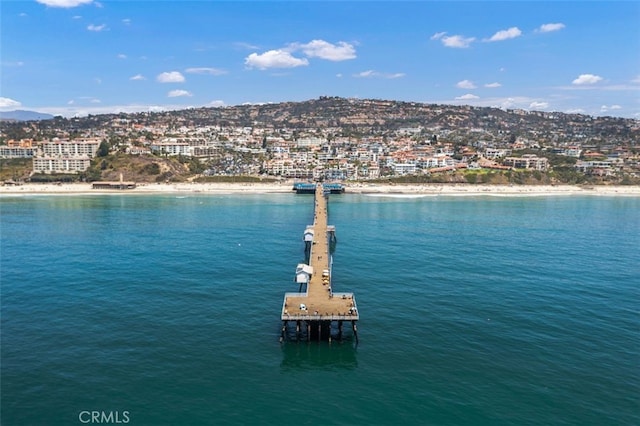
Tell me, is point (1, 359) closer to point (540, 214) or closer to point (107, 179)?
point (540, 214)

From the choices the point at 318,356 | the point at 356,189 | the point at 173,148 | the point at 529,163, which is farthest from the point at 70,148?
the point at 318,356

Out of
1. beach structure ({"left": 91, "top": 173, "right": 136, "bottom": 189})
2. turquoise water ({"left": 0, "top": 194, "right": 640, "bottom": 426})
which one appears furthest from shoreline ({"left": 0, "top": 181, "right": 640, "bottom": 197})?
turquoise water ({"left": 0, "top": 194, "right": 640, "bottom": 426})

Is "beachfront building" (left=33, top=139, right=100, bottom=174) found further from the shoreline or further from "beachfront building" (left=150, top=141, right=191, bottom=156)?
"beachfront building" (left=150, top=141, right=191, bottom=156)

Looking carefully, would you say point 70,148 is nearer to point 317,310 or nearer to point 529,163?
point 529,163

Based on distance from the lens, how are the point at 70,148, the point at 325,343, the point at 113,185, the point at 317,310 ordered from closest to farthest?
the point at 325,343 → the point at 317,310 → the point at 113,185 → the point at 70,148

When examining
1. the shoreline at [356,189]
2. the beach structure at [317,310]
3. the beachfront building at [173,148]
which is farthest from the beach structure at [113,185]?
the beach structure at [317,310]
